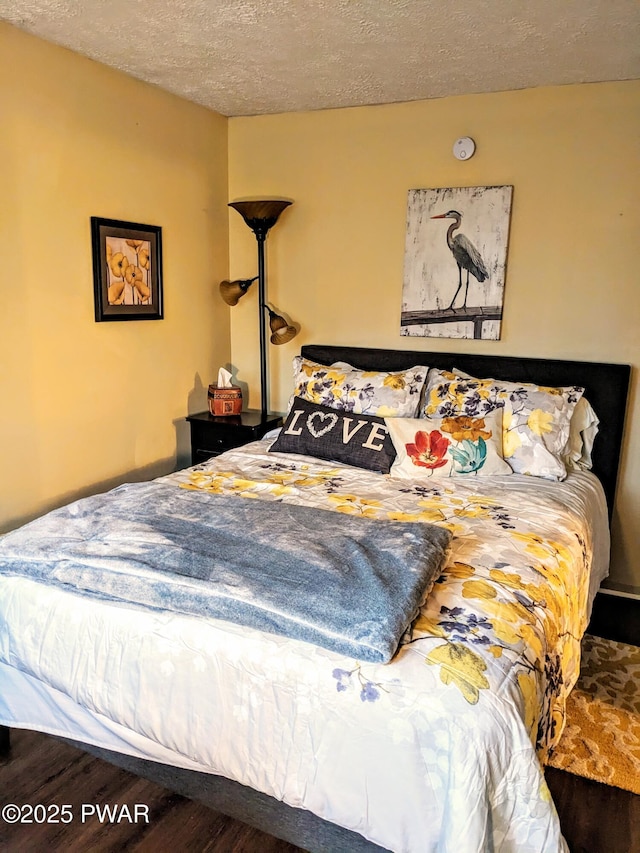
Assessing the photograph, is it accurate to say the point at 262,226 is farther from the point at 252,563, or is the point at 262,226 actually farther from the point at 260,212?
the point at 252,563

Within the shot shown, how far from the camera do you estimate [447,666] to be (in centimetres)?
135

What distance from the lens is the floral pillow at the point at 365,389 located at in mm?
2975

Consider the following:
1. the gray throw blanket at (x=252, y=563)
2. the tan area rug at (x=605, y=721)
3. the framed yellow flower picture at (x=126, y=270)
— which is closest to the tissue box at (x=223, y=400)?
the framed yellow flower picture at (x=126, y=270)

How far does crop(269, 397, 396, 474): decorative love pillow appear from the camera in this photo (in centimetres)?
278

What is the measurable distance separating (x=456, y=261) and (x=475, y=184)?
369 mm

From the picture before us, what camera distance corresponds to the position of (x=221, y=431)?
11.1 ft

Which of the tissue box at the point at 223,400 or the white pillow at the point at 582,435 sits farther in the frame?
the tissue box at the point at 223,400

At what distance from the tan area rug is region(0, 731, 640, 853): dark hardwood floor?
0.19 feet

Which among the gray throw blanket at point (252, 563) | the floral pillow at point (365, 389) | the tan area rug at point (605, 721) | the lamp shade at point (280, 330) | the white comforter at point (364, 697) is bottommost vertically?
the tan area rug at point (605, 721)

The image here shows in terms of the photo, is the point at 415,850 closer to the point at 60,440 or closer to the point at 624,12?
the point at 60,440

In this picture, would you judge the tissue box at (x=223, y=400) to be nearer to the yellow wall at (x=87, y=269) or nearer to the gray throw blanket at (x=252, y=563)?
the yellow wall at (x=87, y=269)

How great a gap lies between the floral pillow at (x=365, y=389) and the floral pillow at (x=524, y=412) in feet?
0.35

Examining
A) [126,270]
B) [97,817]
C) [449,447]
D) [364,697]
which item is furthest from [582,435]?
[97,817]

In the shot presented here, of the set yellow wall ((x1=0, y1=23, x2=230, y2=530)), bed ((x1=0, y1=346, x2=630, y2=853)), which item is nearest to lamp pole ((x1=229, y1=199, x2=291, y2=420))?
yellow wall ((x1=0, y1=23, x2=230, y2=530))
